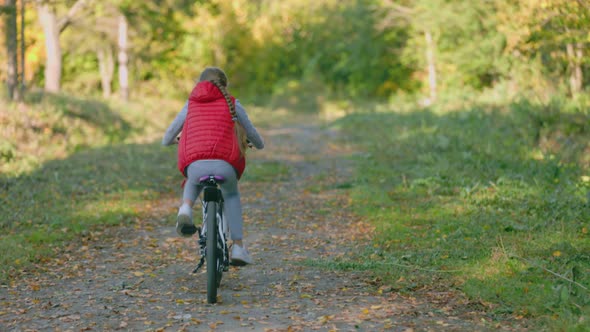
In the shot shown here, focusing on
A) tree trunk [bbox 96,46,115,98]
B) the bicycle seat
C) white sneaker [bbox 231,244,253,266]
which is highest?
tree trunk [bbox 96,46,115,98]

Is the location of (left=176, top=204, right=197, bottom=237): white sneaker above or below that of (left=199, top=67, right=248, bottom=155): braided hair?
below

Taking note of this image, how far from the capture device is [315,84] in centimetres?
4922

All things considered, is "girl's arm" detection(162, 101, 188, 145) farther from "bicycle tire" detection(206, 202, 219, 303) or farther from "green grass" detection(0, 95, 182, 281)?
"green grass" detection(0, 95, 182, 281)

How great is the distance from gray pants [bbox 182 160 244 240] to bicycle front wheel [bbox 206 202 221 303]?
0.87ft

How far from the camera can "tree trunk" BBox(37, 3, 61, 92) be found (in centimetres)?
2603

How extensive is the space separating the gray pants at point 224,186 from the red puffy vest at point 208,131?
53 mm

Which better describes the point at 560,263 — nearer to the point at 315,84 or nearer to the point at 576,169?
the point at 576,169

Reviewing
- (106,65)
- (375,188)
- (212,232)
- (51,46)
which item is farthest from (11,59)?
(106,65)

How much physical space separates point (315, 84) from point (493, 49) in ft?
68.7

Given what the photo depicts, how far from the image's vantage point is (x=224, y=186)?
20.6ft

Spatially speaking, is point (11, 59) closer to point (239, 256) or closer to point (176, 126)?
point (176, 126)

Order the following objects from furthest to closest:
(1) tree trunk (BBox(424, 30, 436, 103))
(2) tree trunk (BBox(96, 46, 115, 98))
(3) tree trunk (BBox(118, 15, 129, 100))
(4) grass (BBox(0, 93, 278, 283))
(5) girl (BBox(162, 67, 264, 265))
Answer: (2) tree trunk (BBox(96, 46, 115, 98)) → (1) tree trunk (BBox(424, 30, 436, 103)) → (3) tree trunk (BBox(118, 15, 129, 100)) → (4) grass (BBox(0, 93, 278, 283)) → (5) girl (BBox(162, 67, 264, 265))

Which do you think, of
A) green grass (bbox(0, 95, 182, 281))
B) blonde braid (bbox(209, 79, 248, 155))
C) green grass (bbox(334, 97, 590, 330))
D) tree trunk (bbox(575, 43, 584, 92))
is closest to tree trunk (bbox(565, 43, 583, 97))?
tree trunk (bbox(575, 43, 584, 92))

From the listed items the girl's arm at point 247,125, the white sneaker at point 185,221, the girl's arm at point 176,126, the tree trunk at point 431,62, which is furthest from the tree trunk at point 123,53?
the white sneaker at point 185,221
